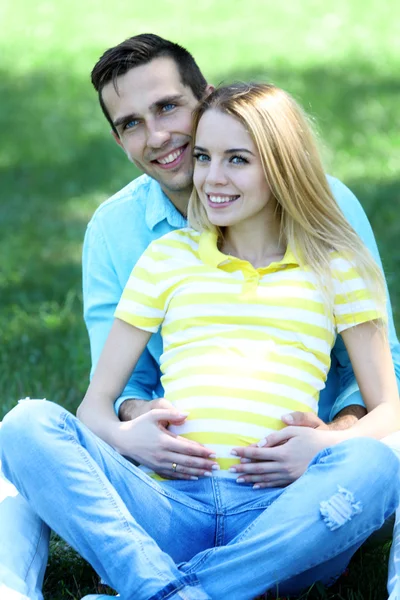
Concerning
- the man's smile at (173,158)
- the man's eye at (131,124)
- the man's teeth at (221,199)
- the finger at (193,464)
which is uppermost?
the man's eye at (131,124)

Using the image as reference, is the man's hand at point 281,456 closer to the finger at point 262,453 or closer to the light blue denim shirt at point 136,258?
the finger at point 262,453

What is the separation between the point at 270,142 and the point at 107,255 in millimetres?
752

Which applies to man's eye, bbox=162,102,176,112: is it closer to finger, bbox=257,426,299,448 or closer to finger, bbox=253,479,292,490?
finger, bbox=257,426,299,448

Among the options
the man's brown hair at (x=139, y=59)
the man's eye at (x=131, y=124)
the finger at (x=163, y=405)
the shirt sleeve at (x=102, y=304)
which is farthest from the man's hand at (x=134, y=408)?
the man's brown hair at (x=139, y=59)

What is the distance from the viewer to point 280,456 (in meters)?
3.03

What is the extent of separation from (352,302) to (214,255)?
0.43m

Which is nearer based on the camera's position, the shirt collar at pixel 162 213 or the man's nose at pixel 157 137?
the man's nose at pixel 157 137

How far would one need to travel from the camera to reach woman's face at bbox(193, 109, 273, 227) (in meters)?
3.26

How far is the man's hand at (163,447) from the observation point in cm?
306

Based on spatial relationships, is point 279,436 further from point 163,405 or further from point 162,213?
point 162,213

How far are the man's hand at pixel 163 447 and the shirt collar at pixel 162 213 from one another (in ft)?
2.36

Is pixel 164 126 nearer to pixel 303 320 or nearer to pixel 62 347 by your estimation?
pixel 303 320

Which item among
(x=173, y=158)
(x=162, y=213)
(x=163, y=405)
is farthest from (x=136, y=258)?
(x=163, y=405)

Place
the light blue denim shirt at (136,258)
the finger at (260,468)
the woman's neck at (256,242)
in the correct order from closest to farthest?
the finger at (260,468), the woman's neck at (256,242), the light blue denim shirt at (136,258)
